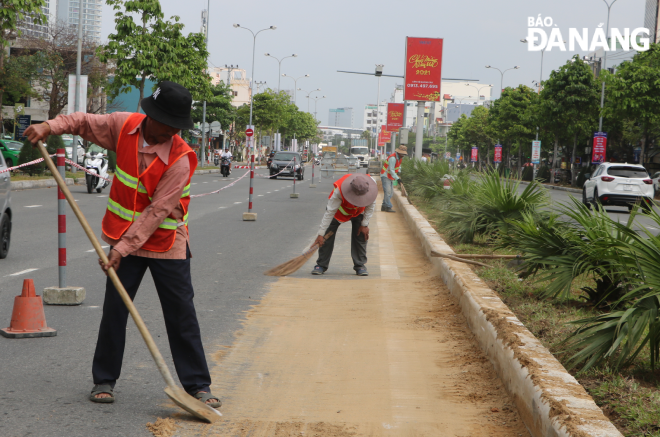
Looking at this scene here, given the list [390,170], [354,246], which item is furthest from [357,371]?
[390,170]

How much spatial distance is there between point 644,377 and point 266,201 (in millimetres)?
18682

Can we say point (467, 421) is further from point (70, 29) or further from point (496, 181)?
point (70, 29)

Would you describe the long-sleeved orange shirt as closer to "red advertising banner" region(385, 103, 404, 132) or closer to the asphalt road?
the asphalt road

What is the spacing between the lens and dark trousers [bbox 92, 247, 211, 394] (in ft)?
13.3

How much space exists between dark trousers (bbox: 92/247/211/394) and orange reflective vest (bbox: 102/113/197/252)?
140 mm

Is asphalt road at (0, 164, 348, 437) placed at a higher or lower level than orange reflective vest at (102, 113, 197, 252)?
lower

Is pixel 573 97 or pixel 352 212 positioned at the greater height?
pixel 573 97

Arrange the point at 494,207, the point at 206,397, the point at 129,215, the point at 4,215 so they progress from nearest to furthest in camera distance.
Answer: the point at 129,215
the point at 206,397
the point at 4,215
the point at 494,207

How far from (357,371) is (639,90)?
35.2 meters

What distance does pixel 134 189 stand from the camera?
393cm

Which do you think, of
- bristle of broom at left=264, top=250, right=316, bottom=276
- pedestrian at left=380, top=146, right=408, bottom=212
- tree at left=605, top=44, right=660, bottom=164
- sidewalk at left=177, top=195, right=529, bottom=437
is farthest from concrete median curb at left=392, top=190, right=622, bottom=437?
tree at left=605, top=44, right=660, bottom=164

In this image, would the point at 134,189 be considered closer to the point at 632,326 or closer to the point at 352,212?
the point at 632,326

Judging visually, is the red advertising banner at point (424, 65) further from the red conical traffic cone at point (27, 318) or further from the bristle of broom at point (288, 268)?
the red conical traffic cone at point (27, 318)

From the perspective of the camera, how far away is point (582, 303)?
673 centimetres
